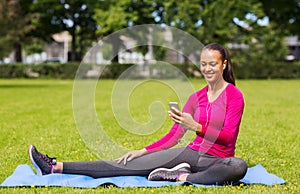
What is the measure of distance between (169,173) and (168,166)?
0.08m

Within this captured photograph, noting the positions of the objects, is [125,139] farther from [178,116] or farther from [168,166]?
[178,116]

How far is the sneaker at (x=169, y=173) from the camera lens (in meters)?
4.50

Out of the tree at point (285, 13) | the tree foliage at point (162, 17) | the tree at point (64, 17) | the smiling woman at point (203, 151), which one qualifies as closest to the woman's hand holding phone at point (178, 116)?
the smiling woman at point (203, 151)

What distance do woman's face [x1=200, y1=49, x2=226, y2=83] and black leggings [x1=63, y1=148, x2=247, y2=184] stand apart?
0.78 metres

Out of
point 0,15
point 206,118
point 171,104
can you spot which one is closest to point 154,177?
point 206,118

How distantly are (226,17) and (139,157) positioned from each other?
90.6 feet

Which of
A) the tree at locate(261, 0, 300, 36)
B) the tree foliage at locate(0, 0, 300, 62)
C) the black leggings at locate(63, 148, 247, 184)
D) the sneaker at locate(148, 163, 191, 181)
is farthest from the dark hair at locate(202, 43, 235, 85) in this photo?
the tree at locate(261, 0, 300, 36)

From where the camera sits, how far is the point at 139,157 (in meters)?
4.50

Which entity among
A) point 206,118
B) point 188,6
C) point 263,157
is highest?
point 188,6

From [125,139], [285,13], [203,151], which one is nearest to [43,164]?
[203,151]

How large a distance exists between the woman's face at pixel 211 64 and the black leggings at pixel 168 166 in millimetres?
781

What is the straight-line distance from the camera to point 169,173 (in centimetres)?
451

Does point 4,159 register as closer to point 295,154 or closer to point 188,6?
point 295,154

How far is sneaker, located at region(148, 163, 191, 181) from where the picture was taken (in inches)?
177
